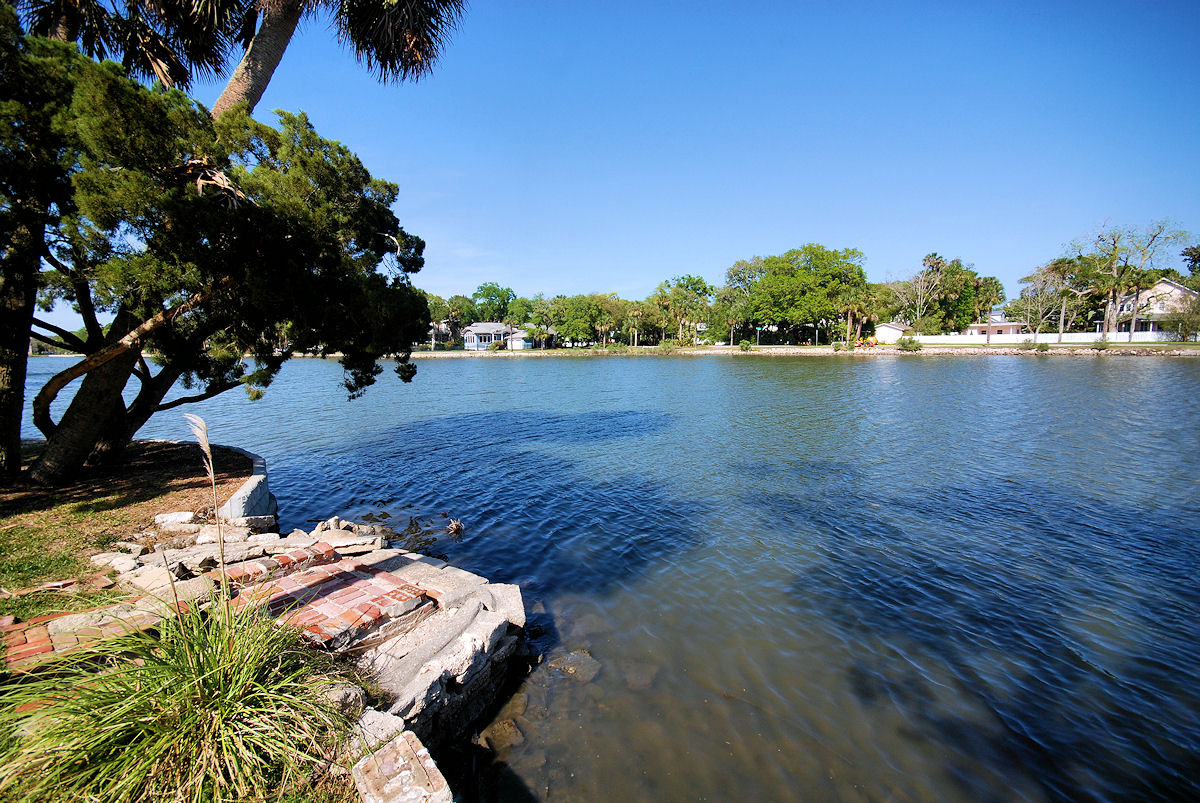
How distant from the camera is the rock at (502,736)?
481cm

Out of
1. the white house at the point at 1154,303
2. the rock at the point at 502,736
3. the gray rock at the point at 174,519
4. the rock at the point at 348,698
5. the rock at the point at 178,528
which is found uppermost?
the white house at the point at 1154,303

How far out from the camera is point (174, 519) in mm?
8070

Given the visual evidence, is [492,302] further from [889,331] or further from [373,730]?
[373,730]

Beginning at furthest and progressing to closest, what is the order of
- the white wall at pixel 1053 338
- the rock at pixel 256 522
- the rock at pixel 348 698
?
1. the white wall at pixel 1053 338
2. the rock at pixel 256 522
3. the rock at pixel 348 698

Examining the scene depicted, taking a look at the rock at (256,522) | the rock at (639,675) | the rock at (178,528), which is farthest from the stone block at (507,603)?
the rock at (178,528)

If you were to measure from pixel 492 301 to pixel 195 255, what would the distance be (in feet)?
401

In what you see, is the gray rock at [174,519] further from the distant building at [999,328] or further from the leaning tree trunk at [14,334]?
the distant building at [999,328]

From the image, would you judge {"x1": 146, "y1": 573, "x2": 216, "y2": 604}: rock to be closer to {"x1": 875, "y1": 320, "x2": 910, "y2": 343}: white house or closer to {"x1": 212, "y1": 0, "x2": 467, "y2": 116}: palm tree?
{"x1": 212, "y1": 0, "x2": 467, "y2": 116}: palm tree

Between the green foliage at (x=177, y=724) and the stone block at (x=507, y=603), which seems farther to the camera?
the stone block at (x=507, y=603)

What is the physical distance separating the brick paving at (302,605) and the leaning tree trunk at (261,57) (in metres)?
7.64

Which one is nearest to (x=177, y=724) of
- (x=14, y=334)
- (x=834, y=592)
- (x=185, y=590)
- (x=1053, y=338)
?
(x=185, y=590)

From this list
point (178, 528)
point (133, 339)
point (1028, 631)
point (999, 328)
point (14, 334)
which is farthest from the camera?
point (999, 328)

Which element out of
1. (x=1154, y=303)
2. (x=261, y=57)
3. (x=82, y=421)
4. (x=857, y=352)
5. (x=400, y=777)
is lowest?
(x=400, y=777)

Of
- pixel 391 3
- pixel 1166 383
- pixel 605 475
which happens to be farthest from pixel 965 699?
pixel 1166 383
